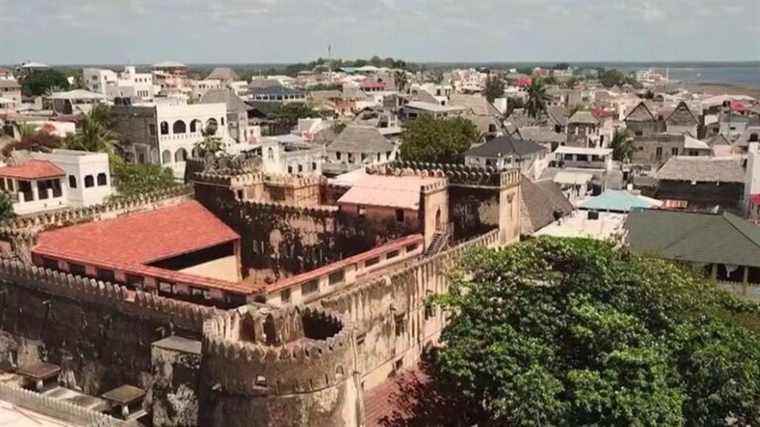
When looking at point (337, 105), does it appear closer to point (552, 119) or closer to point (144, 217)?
point (552, 119)

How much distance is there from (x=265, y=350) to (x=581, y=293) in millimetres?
10117

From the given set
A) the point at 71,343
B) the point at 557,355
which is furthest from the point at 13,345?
the point at 557,355

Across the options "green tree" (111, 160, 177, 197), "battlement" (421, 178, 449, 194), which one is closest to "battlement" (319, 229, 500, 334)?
"battlement" (421, 178, 449, 194)

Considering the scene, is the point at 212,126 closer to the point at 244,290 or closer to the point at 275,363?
the point at 244,290

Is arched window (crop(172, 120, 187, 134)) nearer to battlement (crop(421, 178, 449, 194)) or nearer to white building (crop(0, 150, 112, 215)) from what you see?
white building (crop(0, 150, 112, 215))

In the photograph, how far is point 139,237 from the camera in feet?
113

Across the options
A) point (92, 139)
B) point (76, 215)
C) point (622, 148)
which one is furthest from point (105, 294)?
point (622, 148)

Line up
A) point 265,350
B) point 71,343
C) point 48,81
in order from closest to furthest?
point 265,350, point 71,343, point 48,81

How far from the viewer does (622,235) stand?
40.6 meters

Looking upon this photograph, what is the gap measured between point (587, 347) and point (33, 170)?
51.2 metres

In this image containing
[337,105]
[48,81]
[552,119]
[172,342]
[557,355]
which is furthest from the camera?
[48,81]

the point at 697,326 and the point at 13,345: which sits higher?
the point at 697,326

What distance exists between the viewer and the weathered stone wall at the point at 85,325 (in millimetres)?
25578

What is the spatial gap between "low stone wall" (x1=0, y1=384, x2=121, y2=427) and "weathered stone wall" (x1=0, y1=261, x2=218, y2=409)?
5.22ft
